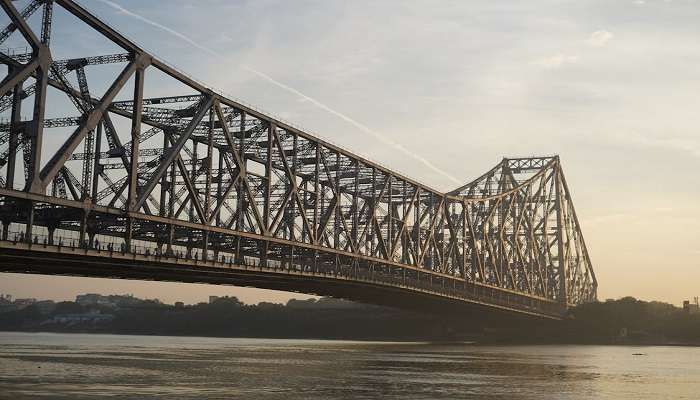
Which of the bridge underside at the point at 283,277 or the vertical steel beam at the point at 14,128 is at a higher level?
the vertical steel beam at the point at 14,128

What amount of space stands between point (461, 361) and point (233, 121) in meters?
32.4

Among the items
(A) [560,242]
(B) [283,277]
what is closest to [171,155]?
(B) [283,277]

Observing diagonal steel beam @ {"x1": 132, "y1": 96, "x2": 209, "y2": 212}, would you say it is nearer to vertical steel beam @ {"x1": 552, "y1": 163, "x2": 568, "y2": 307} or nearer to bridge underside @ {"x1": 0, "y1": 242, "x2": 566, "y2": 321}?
bridge underside @ {"x1": 0, "y1": 242, "x2": 566, "y2": 321}

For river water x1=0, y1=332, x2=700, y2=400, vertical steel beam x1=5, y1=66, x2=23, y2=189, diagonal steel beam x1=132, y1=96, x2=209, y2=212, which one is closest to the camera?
river water x1=0, y1=332, x2=700, y2=400

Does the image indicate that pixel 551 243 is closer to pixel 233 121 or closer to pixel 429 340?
pixel 429 340

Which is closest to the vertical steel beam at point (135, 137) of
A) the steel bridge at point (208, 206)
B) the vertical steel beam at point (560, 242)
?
the steel bridge at point (208, 206)

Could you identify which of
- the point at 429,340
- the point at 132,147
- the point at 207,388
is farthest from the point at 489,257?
the point at 207,388

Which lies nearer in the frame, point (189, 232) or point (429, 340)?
point (189, 232)

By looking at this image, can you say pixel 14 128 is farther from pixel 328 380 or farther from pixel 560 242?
pixel 560 242

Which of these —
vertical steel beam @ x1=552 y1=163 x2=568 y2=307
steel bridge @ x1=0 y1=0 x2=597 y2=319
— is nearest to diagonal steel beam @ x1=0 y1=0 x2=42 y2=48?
steel bridge @ x1=0 y1=0 x2=597 y2=319

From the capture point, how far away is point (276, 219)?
86625mm

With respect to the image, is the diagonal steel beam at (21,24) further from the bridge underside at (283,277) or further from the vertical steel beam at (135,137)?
the bridge underside at (283,277)

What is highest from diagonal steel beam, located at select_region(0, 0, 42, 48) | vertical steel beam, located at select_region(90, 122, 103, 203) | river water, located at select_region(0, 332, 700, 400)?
diagonal steel beam, located at select_region(0, 0, 42, 48)

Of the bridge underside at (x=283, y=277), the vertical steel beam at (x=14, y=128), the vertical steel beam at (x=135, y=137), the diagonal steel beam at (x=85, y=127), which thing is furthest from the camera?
the vertical steel beam at (x=135, y=137)
